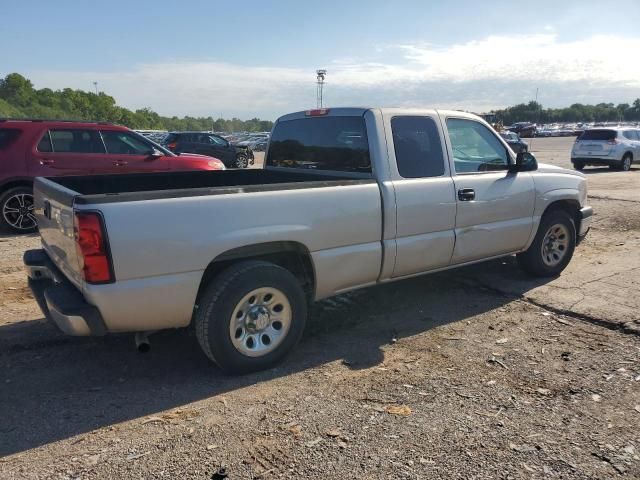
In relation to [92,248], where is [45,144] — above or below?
above

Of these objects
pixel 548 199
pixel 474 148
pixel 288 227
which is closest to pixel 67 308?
pixel 288 227

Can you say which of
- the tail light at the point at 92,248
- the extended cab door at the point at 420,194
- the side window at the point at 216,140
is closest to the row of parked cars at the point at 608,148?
the side window at the point at 216,140

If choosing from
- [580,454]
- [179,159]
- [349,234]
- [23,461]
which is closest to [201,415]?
[23,461]

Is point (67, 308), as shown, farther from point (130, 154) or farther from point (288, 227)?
point (130, 154)

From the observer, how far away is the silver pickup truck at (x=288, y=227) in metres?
3.25

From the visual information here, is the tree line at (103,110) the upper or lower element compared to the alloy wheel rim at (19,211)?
upper

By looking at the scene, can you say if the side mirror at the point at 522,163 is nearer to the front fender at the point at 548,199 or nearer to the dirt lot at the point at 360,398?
the front fender at the point at 548,199

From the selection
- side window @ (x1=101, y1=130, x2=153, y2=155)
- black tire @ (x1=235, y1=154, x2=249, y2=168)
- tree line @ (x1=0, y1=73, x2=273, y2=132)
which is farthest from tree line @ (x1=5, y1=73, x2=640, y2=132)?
side window @ (x1=101, y1=130, x2=153, y2=155)

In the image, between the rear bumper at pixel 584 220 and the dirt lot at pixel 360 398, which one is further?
the rear bumper at pixel 584 220

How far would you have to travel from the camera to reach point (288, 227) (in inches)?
149

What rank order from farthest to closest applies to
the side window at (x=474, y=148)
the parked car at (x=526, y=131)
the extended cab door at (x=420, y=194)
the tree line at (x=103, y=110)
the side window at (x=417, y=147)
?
the tree line at (x=103, y=110) → the parked car at (x=526, y=131) → the side window at (x=474, y=148) → the side window at (x=417, y=147) → the extended cab door at (x=420, y=194)

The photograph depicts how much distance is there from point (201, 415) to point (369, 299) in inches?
102

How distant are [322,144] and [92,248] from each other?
2.59m

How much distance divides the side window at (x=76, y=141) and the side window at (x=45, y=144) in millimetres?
51
